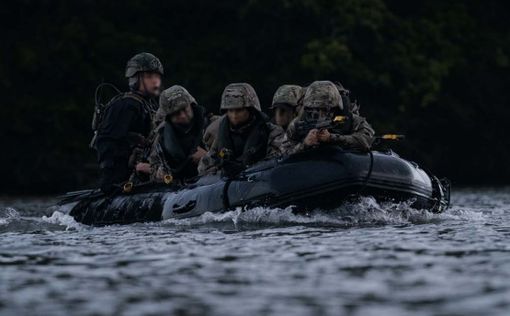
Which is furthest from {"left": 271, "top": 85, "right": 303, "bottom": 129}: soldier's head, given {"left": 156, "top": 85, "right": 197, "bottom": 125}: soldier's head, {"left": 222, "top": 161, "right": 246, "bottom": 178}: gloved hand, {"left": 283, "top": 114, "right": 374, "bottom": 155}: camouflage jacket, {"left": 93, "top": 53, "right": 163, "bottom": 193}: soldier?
{"left": 283, "top": 114, "right": 374, "bottom": 155}: camouflage jacket

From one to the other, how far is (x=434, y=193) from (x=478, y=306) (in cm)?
726

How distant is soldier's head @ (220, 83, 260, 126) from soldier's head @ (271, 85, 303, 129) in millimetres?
1453

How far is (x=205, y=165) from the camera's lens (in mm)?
16172

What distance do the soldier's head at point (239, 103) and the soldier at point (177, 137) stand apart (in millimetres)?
1283

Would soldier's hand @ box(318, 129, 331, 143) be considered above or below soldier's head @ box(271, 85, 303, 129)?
below

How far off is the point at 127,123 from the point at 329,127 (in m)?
4.48

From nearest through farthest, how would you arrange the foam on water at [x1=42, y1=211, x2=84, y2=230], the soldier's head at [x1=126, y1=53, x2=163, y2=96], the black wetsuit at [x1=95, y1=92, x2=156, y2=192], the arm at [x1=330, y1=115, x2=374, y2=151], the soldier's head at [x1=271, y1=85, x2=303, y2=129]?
the arm at [x1=330, y1=115, x2=374, y2=151] → the soldier's head at [x1=271, y1=85, x2=303, y2=129] → the foam on water at [x1=42, y1=211, x2=84, y2=230] → the black wetsuit at [x1=95, y1=92, x2=156, y2=192] → the soldier's head at [x1=126, y1=53, x2=163, y2=96]

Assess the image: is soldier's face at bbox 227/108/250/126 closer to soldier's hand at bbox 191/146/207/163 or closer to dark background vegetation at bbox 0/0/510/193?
soldier's hand at bbox 191/146/207/163

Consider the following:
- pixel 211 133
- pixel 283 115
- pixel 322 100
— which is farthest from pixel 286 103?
pixel 322 100

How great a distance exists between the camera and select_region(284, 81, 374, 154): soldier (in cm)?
1440

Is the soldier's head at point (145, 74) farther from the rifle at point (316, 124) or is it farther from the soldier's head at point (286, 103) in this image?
the rifle at point (316, 124)

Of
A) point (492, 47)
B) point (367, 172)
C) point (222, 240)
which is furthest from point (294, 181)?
point (492, 47)

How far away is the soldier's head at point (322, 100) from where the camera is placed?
14.6 meters

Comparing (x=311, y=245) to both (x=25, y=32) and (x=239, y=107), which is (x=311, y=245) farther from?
(x=25, y=32)
